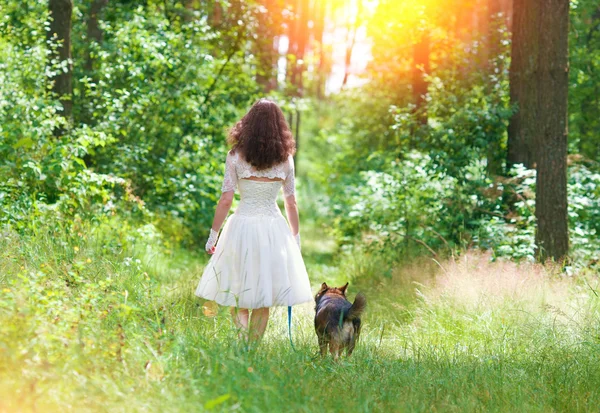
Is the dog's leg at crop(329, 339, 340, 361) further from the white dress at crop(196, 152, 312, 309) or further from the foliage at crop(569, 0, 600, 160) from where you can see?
the foliage at crop(569, 0, 600, 160)

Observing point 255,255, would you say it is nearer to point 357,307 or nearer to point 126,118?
point 357,307

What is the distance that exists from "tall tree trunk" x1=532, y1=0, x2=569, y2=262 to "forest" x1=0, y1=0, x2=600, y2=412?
29 millimetres

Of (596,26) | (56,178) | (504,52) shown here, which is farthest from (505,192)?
(596,26)

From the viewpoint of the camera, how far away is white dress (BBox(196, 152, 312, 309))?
6441 mm

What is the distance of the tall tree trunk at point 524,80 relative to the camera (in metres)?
10.5

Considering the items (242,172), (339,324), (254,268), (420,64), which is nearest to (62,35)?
(242,172)

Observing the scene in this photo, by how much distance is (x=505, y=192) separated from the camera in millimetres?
11133

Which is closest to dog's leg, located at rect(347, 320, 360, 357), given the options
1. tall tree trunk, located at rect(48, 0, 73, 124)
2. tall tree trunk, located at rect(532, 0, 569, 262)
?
tall tree trunk, located at rect(532, 0, 569, 262)

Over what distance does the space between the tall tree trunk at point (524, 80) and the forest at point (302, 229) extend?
0.05 metres

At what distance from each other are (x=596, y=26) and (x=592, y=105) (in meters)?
2.02

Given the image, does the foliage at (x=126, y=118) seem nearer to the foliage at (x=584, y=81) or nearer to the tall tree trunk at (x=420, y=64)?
the tall tree trunk at (x=420, y=64)

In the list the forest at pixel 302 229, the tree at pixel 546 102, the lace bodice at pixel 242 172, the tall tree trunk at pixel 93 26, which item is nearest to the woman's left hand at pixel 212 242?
the lace bodice at pixel 242 172

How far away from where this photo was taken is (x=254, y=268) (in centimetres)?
646

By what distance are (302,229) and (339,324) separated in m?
14.8
